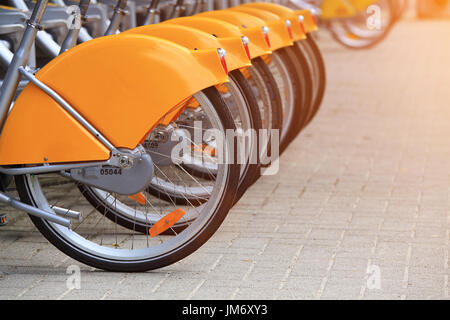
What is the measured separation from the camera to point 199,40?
4336 mm

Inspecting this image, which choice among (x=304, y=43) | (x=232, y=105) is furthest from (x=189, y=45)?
(x=304, y=43)

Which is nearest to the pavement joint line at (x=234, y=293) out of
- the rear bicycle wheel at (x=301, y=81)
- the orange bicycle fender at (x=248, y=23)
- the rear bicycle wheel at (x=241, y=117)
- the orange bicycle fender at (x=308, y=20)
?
the rear bicycle wheel at (x=241, y=117)

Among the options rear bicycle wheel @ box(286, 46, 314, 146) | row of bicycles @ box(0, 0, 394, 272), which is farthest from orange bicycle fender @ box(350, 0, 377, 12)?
row of bicycles @ box(0, 0, 394, 272)

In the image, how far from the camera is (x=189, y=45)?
4.32 meters

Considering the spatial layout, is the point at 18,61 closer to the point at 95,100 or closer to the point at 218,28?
the point at 95,100

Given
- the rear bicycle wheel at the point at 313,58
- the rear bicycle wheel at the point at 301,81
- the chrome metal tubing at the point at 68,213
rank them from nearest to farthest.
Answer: the chrome metal tubing at the point at 68,213 → the rear bicycle wheel at the point at 301,81 → the rear bicycle wheel at the point at 313,58

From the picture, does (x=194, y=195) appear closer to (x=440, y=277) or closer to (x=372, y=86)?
(x=440, y=277)

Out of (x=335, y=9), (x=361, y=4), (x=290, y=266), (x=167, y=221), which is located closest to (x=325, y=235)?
(x=290, y=266)

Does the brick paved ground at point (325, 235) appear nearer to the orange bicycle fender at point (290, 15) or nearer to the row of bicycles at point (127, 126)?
the row of bicycles at point (127, 126)

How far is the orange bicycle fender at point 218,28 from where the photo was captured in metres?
4.86

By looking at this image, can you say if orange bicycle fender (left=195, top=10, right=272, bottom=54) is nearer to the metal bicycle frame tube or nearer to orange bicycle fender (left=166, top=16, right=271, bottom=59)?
orange bicycle fender (left=166, top=16, right=271, bottom=59)

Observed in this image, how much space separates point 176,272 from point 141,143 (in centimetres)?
60

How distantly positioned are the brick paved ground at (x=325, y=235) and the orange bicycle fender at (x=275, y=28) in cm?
93

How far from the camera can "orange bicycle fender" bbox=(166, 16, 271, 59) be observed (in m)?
4.86
